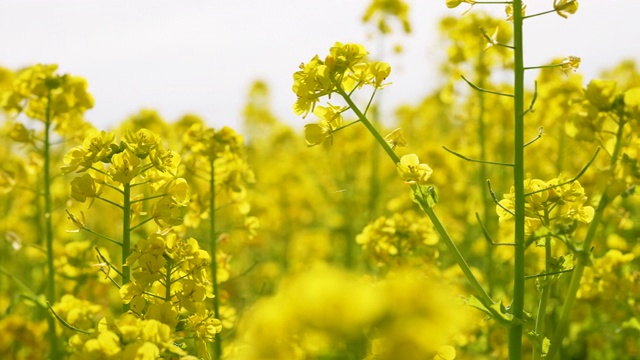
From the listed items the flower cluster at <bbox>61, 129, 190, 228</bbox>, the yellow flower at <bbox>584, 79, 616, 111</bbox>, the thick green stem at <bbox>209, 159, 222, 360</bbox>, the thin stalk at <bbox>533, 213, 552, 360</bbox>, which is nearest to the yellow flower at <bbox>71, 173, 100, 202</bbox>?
the flower cluster at <bbox>61, 129, 190, 228</bbox>

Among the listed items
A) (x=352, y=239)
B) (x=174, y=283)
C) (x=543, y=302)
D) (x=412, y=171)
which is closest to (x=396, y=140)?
(x=412, y=171)

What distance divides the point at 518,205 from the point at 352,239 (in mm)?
5085

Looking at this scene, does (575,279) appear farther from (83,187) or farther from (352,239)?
(352,239)

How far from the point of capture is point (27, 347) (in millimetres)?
5082

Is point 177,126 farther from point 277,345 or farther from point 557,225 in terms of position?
point 277,345

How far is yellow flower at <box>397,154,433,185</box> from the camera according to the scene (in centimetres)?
257

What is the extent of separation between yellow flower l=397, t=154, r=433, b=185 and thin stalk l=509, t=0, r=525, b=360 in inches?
12.5

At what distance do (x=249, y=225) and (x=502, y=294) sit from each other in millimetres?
2372

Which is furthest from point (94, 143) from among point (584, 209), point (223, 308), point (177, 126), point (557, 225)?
point (177, 126)

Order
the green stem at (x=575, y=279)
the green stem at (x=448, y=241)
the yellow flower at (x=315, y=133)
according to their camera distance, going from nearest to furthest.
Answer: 1. the green stem at (x=575, y=279)
2. the green stem at (x=448, y=241)
3. the yellow flower at (x=315, y=133)

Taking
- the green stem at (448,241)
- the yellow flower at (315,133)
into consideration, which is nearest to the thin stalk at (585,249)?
the green stem at (448,241)

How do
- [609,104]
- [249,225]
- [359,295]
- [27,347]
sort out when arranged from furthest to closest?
[27,347] → [249,225] → [609,104] → [359,295]

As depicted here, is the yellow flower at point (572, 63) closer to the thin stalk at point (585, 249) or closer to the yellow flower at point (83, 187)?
the thin stalk at point (585, 249)

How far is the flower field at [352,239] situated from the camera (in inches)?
55.1
